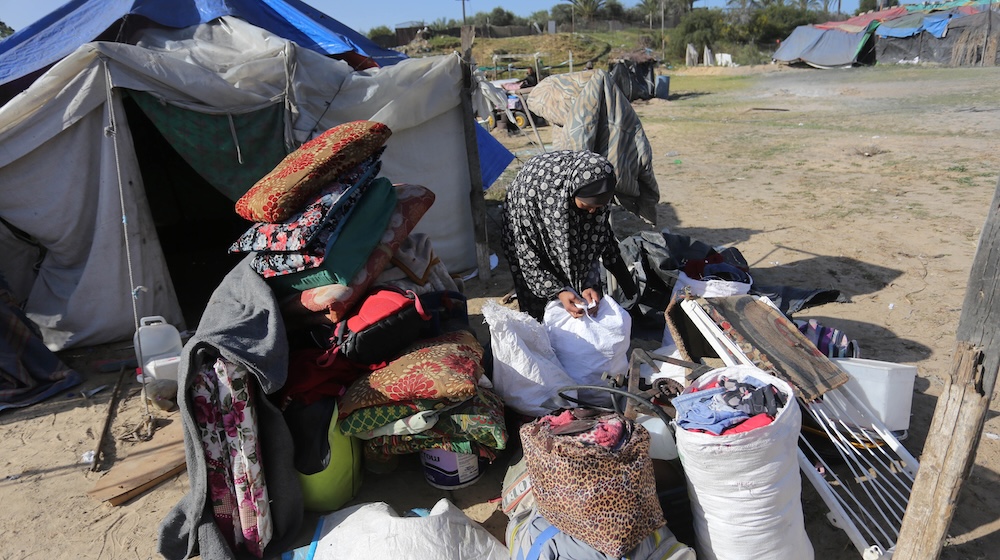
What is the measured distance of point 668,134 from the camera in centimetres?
1330

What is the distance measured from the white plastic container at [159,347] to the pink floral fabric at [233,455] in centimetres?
147

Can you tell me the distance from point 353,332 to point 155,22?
432 centimetres

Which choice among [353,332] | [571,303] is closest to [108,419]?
[353,332]

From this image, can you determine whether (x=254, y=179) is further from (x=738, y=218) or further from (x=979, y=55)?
(x=979, y=55)

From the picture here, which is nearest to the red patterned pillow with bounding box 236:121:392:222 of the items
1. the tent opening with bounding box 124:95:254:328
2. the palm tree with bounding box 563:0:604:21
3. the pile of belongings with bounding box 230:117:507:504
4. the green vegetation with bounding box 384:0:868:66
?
the pile of belongings with bounding box 230:117:507:504

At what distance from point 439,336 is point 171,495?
1.47m

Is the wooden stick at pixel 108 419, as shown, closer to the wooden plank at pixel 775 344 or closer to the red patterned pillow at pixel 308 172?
the red patterned pillow at pixel 308 172

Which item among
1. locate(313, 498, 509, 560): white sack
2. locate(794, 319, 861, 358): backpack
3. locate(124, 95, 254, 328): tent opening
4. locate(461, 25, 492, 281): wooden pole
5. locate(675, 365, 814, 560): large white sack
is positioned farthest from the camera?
locate(124, 95, 254, 328): tent opening

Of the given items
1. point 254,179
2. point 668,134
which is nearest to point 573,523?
point 254,179

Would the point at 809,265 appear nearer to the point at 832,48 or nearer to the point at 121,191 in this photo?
the point at 121,191

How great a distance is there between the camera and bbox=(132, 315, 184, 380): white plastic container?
11.8ft

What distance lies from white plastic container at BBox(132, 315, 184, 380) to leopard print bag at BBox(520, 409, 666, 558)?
8.36ft

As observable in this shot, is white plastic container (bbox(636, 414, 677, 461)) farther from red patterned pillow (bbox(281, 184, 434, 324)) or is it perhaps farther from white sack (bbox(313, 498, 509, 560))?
red patterned pillow (bbox(281, 184, 434, 324))

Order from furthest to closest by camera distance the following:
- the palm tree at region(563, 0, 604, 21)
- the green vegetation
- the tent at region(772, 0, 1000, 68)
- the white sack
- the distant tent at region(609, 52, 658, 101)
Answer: the palm tree at region(563, 0, 604, 21)
the green vegetation
the tent at region(772, 0, 1000, 68)
the distant tent at region(609, 52, 658, 101)
the white sack
